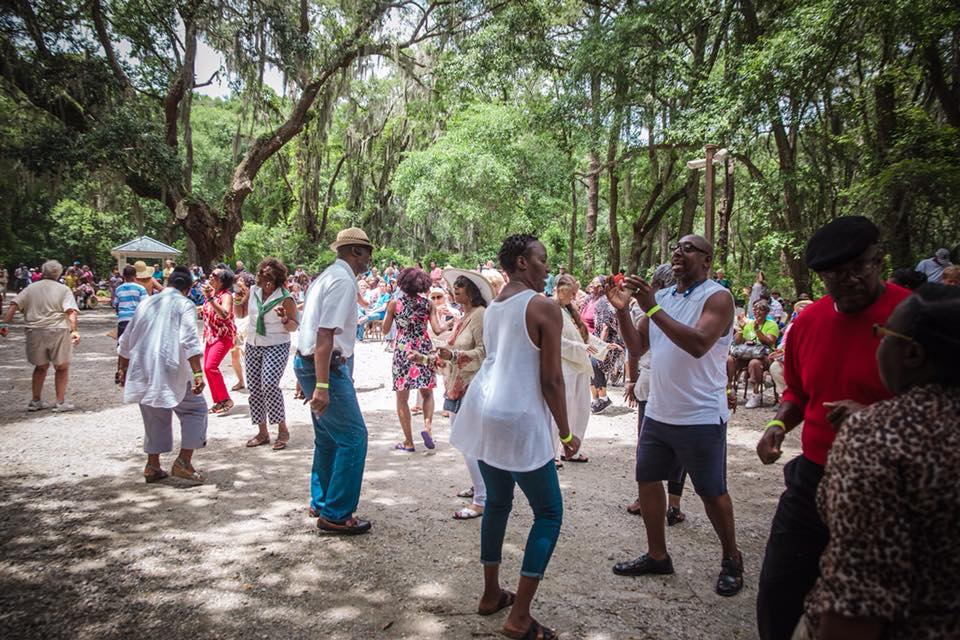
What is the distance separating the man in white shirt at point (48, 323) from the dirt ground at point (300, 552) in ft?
4.87

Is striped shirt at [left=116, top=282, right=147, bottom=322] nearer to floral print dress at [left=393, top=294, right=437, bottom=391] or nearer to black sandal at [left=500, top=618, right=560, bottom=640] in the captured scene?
floral print dress at [left=393, top=294, right=437, bottom=391]

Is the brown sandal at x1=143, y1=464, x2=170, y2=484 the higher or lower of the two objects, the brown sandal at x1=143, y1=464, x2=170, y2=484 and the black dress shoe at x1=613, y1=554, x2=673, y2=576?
the higher

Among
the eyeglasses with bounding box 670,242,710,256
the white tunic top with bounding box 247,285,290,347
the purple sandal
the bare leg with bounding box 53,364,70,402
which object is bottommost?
the purple sandal

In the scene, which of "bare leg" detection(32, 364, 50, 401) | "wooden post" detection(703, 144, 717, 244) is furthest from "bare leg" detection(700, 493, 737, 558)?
"wooden post" detection(703, 144, 717, 244)

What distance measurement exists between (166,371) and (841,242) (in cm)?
493

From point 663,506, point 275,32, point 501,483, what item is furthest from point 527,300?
point 275,32

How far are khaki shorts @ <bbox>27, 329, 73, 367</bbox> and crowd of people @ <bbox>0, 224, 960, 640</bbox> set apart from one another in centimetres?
47

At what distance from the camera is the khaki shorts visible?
7.54 meters

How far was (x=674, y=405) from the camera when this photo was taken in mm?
3334

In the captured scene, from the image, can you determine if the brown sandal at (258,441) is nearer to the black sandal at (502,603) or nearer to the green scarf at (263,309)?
the green scarf at (263,309)

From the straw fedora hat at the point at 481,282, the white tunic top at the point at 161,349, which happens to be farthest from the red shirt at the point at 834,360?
the white tunic top at the point at 161,349

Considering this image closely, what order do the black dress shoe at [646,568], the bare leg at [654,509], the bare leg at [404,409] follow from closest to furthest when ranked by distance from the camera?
the bare leg at [654,509], the black dress shoe at [646,568], the bare leg at [404,409]

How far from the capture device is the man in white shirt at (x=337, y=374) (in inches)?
152

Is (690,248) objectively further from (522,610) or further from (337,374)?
(337,374)
